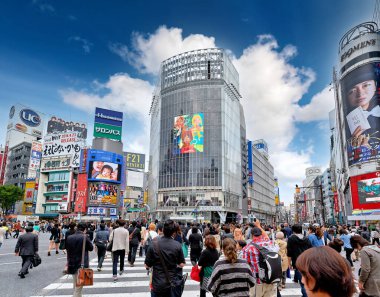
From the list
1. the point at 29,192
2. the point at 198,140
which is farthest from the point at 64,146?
the point at 198,140

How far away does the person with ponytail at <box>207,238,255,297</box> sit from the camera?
157 inches

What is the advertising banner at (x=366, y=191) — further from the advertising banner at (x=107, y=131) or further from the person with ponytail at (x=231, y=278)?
the advertising banner at (x=107, y=131)

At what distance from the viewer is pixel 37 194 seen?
246 feet

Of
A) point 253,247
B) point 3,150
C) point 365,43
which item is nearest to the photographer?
point 253,247

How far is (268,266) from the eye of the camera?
4812 mm

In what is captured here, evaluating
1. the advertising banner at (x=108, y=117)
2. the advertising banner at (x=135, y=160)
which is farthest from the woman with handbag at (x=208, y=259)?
the advertising banner at (x=135, y=160)

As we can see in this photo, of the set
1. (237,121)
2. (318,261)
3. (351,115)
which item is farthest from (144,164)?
(318,261)

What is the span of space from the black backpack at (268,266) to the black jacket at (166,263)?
4.56 feet

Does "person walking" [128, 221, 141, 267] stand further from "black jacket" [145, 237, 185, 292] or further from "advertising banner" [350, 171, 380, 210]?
"advertising banner" [350, 171, 380, 210]

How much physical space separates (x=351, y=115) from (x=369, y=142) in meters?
5.42

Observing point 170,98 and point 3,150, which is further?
point 3,150

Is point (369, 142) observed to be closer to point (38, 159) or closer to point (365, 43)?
point (365, 43)

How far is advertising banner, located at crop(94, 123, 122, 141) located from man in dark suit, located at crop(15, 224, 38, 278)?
68292 mm

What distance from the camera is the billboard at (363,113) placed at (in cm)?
4312
